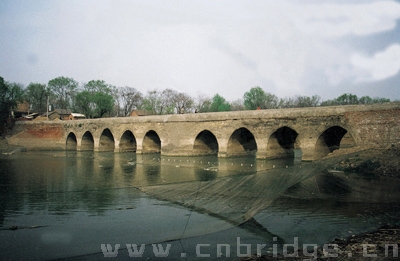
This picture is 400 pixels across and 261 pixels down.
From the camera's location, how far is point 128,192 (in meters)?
13.5

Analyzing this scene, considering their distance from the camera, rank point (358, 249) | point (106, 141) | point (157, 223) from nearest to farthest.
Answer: point (358, 249) < point (157, 223) < point (106, 141)

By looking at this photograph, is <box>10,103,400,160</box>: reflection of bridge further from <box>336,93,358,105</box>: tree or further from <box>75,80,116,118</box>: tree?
<box>336,93,358,105</box>: tree

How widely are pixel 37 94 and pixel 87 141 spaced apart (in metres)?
34.2

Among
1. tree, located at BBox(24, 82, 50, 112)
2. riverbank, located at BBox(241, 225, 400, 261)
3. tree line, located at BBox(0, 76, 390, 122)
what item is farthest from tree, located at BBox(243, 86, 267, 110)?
riverbank, located at BBox(241, 225, 400, 261)

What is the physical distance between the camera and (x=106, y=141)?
38.1 metres

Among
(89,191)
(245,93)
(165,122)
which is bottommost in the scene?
A: (89,191)

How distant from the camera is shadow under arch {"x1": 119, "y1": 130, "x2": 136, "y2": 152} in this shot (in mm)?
35281

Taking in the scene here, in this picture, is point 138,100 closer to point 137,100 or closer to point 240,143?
point 137,100

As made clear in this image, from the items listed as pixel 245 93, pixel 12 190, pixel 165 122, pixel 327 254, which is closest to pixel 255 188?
pixel 327 254

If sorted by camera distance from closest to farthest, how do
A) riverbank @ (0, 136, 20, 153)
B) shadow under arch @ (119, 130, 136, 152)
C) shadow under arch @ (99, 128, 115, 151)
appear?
shadow under arch @ (119, 130, 136, 152), shadow under arch @ (99, 128, 115, 151), riverbank @ (0, 136, 20, 153)

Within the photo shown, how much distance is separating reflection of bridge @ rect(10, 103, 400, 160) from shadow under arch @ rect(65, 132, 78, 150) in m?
2.95

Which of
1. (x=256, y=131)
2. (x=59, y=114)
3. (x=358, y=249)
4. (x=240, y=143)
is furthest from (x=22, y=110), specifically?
(x=358, y=249)

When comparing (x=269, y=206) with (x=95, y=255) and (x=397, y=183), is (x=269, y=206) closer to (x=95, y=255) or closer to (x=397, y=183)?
(x=95, y=255)

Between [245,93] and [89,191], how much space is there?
5560cm
